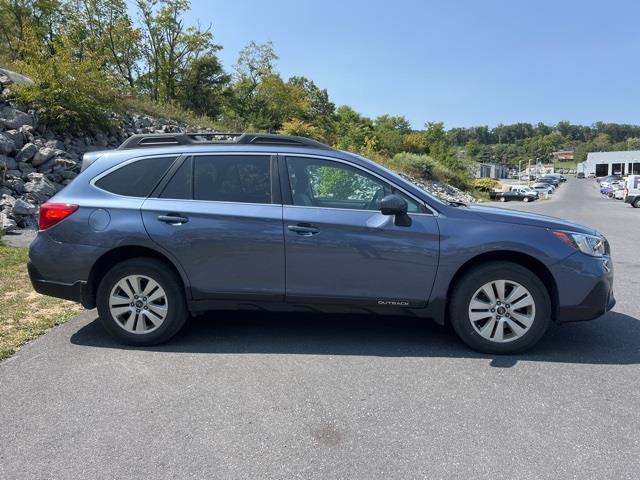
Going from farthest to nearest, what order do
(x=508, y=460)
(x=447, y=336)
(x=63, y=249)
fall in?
(x=447, y=336) < (x=63, y=249) < (x=508, y=460)

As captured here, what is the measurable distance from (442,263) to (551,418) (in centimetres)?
146

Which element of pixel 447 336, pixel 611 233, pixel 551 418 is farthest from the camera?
pixel 611 233

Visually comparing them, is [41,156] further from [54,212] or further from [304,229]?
[304,229]

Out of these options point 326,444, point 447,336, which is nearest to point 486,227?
point 447,336

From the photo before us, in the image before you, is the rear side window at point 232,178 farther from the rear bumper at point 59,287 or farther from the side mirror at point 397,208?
the rear bumper at point 59,287

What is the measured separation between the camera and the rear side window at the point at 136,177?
468cm

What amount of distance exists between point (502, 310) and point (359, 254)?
51.5 inches

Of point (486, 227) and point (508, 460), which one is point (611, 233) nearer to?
point (486, 227)

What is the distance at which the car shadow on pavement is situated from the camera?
4445 mm

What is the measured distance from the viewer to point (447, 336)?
4.89m

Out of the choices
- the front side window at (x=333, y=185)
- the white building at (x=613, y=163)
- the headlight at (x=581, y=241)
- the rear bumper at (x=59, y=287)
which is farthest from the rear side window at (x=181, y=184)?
the white building at (x=613, y=163)

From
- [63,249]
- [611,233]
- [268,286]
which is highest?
[63,249]

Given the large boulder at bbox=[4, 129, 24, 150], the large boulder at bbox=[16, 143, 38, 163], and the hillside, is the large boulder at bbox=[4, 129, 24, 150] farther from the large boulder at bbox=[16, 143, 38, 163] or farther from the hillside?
the large boulder at bbox=[16, 143, 38, 163]

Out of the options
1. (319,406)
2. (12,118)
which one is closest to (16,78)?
(12,118)
